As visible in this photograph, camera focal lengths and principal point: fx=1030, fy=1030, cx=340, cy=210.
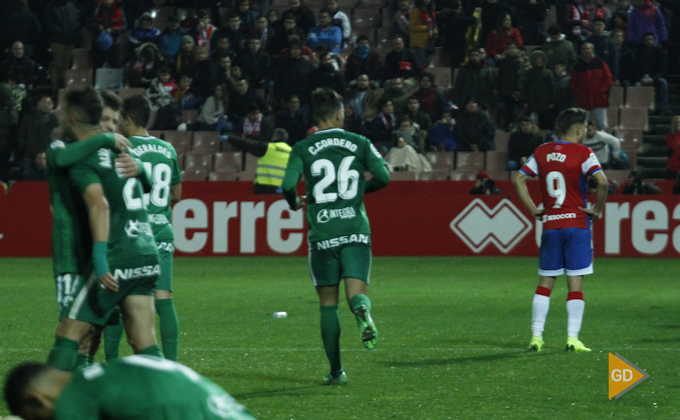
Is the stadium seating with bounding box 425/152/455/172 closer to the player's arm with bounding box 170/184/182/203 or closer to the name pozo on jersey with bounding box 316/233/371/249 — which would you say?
the name pozo on jersey with bounding box 316/233/371/249

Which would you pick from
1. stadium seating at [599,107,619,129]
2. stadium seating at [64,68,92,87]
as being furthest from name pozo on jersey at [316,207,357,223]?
stadium seating at [64,68,92,87]

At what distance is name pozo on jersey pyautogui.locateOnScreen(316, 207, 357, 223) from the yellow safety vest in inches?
385

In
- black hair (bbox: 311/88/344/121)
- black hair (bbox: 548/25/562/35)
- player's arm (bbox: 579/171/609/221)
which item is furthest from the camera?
black hair (bbox: 548/25/562/35)

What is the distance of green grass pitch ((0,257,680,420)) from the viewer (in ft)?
20.1

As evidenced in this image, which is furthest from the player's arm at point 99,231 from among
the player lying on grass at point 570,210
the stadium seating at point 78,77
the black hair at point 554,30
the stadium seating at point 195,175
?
the stadium seating at point 78,77

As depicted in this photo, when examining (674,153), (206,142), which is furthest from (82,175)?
(206,142)

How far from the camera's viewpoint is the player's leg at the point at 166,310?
636cm

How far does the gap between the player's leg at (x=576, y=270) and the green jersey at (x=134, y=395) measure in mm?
5488

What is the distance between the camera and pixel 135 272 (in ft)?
16.1

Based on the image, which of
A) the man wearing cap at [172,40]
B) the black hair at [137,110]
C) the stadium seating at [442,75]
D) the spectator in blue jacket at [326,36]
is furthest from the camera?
the man wearing cap at [172,40]

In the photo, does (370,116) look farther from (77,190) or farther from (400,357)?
(77,190)

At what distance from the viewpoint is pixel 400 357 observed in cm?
789

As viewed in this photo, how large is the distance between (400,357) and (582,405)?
83.5 inches

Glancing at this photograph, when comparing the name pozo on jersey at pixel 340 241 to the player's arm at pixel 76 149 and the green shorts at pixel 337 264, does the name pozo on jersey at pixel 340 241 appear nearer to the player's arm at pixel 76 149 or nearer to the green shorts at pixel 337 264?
the green shorts at pixel 337 264
